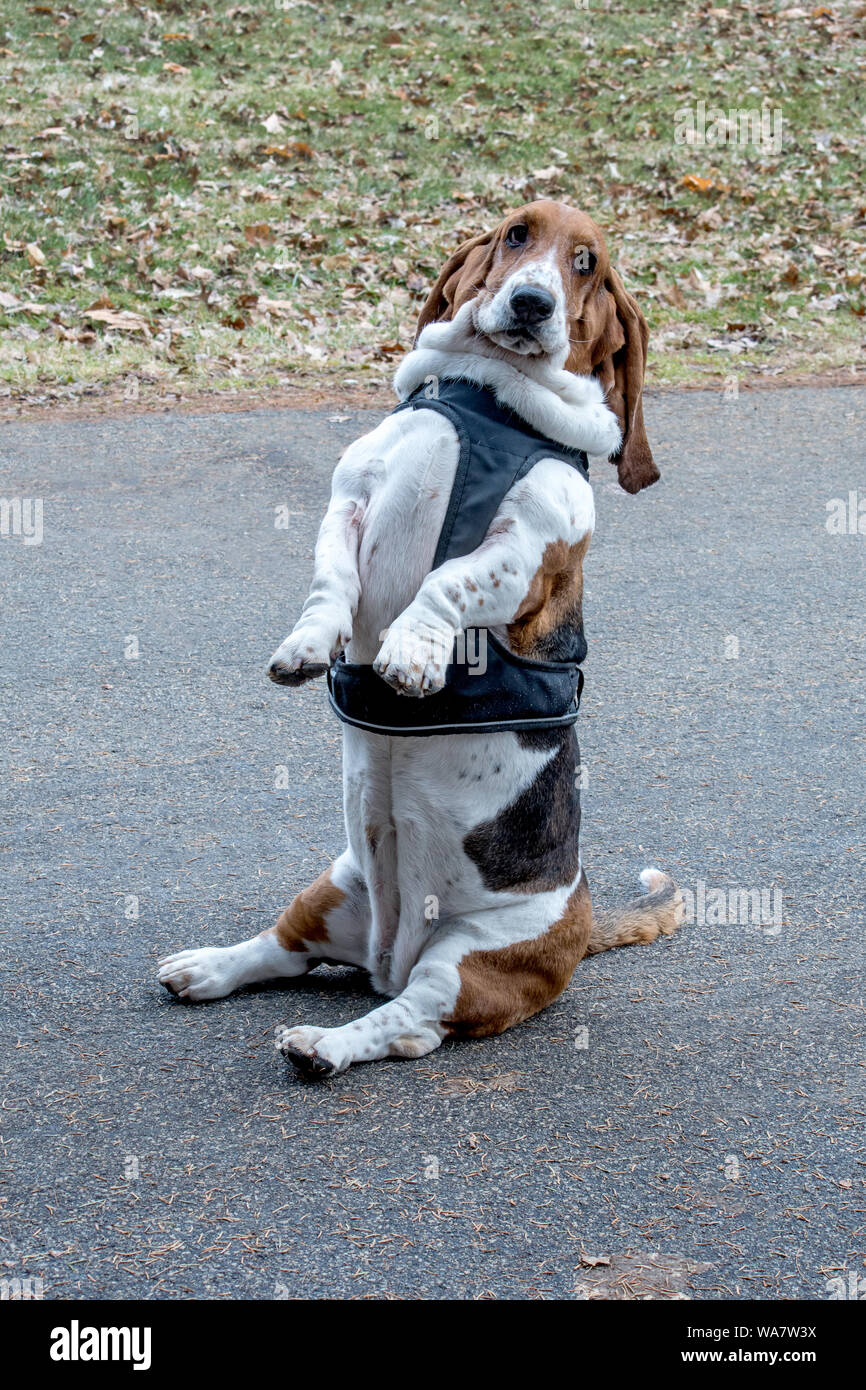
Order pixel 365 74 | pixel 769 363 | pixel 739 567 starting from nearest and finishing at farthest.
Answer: pixel 739 567 < pixel 769 363 < pixel 365 74

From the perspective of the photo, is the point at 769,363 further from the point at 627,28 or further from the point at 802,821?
the point at 627,28

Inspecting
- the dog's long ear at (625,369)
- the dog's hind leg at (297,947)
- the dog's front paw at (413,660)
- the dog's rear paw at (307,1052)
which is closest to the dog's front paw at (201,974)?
the dog's hind leg at (297,947)

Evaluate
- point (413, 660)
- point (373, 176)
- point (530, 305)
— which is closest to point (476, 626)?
point (413, 660)

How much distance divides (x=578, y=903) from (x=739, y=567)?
3.72m

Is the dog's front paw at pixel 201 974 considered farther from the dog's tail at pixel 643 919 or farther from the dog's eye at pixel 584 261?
the dog's eye at pixel 584 261

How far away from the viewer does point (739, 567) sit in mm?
6824

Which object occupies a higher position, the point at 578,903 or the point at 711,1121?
the point at 578,903

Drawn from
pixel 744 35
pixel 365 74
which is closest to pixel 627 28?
pixel 744 35

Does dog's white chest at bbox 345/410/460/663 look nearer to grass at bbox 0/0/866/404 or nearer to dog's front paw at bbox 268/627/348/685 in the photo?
dog's front paw at bbox 268/627/348/685

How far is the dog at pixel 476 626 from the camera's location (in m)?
3.12

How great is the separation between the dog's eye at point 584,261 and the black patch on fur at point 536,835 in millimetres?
1075

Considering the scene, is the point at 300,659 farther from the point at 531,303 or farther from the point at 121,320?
the point at 121,320

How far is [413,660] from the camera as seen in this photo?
2.86 m

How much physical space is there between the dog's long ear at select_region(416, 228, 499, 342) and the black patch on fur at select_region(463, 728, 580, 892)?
1.08 m
